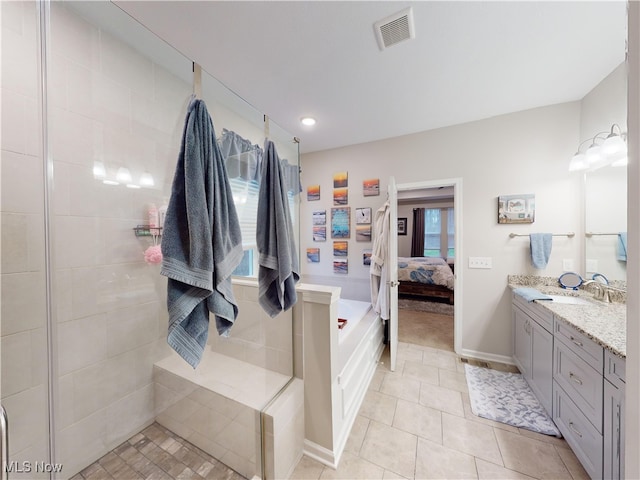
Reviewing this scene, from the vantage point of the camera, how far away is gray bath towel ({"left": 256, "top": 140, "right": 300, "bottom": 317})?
4.21ft

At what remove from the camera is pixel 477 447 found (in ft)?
4.83

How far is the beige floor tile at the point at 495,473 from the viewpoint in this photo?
1.29 m

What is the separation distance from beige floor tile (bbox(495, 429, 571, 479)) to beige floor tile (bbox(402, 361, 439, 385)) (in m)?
0.62

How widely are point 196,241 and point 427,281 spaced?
440cm

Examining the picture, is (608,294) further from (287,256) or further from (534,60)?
(287,256)

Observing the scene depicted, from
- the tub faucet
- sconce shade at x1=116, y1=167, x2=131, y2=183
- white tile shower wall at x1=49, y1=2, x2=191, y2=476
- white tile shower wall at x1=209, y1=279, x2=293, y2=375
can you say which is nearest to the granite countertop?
the tub faucet

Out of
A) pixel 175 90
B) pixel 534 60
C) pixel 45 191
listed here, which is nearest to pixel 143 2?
pixel 175 90

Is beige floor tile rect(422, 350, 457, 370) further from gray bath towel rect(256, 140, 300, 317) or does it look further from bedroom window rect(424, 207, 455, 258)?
bedroom window rect(424, 207, 455, 258)

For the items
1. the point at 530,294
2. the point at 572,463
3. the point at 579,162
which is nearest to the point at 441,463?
the point at 572,463

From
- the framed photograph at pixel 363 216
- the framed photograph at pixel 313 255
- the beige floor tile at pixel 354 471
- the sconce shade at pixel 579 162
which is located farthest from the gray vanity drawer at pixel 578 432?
the framed photograph at pixel 313 255

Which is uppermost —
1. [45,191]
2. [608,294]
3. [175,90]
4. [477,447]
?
[175,90]

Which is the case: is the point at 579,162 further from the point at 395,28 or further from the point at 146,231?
the point at 146,231

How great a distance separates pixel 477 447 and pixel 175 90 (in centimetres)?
293

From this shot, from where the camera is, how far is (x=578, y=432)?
4.42 feet
